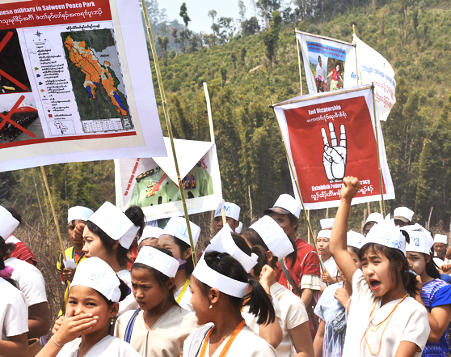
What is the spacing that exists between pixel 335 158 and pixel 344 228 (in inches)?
95.5

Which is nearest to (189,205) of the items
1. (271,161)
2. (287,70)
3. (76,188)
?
(76,188)

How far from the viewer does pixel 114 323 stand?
9.67 feet

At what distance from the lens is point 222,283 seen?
2287mm

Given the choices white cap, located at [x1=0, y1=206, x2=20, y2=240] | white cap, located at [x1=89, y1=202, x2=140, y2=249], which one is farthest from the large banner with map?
white cap, located at [x1=89, y1=202, x2=140, y2=249]

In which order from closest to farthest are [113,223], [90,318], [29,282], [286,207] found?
[90,318], [29,282], [113,223], [286,207]

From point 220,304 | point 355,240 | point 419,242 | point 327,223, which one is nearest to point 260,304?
point 220,304

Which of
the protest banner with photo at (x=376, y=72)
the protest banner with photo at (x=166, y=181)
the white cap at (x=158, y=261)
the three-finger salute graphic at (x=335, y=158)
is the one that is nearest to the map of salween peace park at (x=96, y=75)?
the white cap at (x=158, y=261)

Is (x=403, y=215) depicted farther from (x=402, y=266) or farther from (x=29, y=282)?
(x=29, y=282)

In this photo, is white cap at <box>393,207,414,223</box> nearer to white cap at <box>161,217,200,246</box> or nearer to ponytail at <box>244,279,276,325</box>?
white cap at <box>161,217,200,246</box>

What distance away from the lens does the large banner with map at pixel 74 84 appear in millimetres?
3396

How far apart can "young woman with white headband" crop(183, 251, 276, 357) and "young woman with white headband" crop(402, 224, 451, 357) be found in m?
1.06

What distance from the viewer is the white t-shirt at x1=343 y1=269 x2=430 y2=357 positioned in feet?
8.52

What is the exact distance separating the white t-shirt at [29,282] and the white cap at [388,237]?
6.35ft

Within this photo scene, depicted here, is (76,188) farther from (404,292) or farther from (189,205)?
(404,292)
